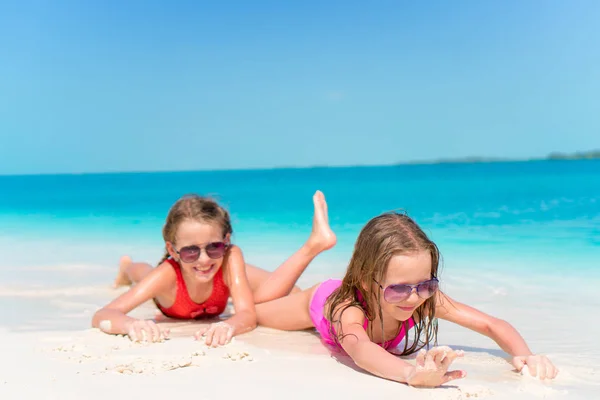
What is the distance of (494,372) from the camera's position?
3613mm

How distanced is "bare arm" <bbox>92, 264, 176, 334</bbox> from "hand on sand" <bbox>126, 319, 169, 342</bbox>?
0.17ft

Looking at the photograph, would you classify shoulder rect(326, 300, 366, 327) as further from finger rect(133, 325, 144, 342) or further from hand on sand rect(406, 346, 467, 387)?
finger rect(133, 325, 144, 342)

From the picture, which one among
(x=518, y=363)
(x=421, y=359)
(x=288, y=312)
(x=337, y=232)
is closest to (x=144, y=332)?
(x=288, y=312)

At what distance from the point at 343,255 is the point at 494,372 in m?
6.36

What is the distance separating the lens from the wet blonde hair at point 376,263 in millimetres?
3514

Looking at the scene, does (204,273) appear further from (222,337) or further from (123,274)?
(123,274)

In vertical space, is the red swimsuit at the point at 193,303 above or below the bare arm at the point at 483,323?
above

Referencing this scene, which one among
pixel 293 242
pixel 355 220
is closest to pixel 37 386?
pixel 293 242

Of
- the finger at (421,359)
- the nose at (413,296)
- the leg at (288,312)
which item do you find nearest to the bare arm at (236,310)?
the leg at (288,312)

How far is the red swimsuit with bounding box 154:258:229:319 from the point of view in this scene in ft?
16.6

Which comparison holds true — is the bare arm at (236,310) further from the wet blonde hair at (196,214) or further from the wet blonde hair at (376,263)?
the wet blonde hair at (376,263)

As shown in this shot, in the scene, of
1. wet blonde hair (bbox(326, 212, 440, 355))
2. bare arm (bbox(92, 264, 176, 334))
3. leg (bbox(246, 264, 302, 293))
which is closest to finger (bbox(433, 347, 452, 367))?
wet blonde hair (bbox(326, 212, 440, 355))

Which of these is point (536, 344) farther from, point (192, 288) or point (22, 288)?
point (22, 288)

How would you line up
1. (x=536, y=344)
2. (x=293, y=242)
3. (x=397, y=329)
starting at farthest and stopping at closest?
(x=293, y=242), (x=536, y=344), (x=397, y=329)
